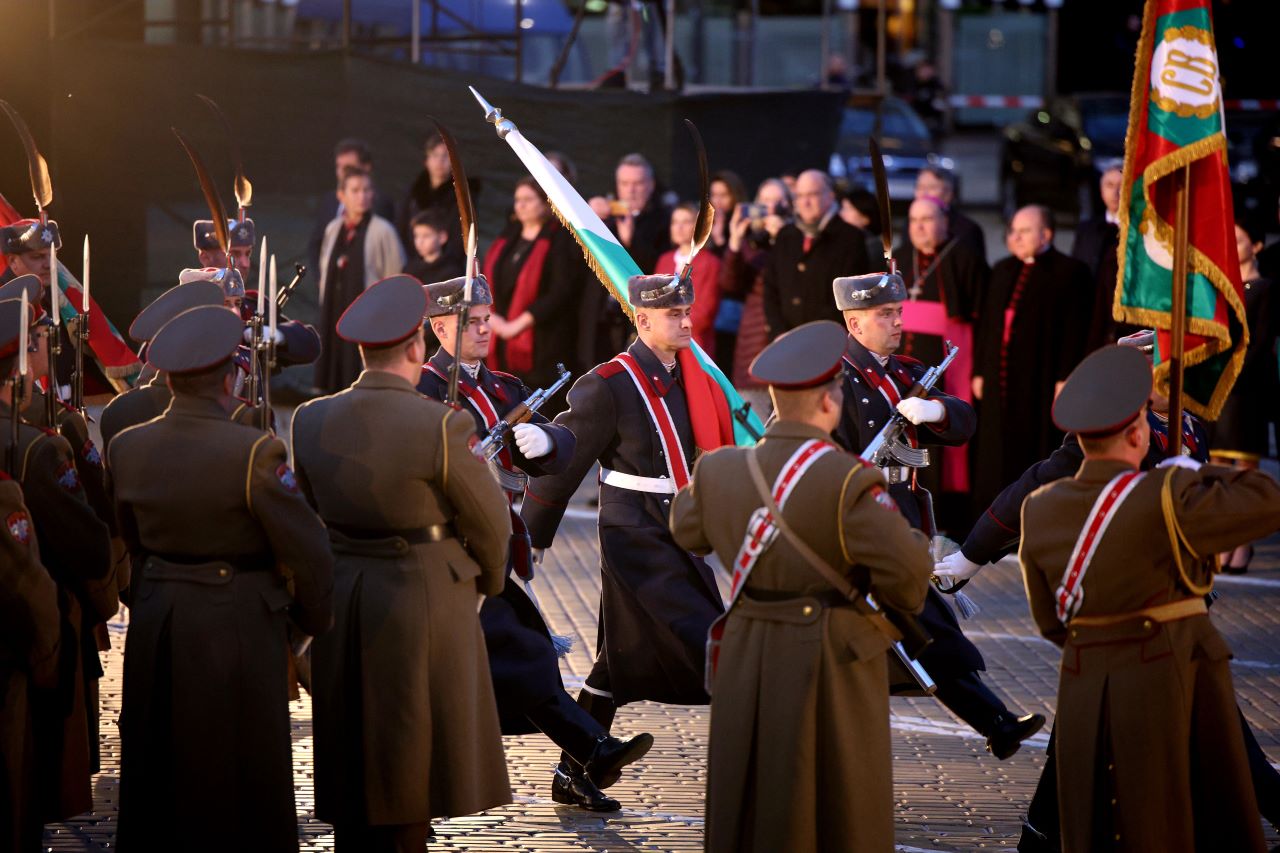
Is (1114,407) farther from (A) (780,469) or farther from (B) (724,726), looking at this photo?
(B) (724,726)

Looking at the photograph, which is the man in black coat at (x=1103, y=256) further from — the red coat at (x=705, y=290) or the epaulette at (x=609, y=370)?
the epaulette at (x=609, y=370)

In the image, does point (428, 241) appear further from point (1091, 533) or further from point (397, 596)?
point (1091, 533)

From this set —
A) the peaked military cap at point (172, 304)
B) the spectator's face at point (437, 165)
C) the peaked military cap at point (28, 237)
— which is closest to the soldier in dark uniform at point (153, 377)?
the peaked military cap at point (172, 304)

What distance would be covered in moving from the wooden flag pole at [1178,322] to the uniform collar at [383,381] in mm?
2198

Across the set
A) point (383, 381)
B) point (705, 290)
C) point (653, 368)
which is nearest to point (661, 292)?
point (653, 368)

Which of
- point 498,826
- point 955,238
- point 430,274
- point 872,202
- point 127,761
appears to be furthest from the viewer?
point 872,202

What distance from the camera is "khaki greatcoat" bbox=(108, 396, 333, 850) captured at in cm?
557

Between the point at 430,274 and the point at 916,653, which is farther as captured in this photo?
the point at 430,274

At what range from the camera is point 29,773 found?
19.2 feet

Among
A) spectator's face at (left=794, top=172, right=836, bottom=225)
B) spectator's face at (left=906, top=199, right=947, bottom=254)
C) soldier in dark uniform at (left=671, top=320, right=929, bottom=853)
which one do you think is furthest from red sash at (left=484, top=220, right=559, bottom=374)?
soldier in dark uniform at (left=671, top=320, right=929, bottom=853)

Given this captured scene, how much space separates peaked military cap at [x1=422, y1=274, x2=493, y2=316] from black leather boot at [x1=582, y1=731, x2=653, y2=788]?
1554 mm

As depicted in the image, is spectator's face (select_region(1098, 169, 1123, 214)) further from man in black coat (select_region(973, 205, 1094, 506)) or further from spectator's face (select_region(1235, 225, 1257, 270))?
spectator's face (select_region(1235, 225, 1257, 270))

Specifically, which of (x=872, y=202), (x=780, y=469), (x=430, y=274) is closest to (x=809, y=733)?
(x=780, y=469)

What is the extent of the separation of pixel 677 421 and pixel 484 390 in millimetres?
720
